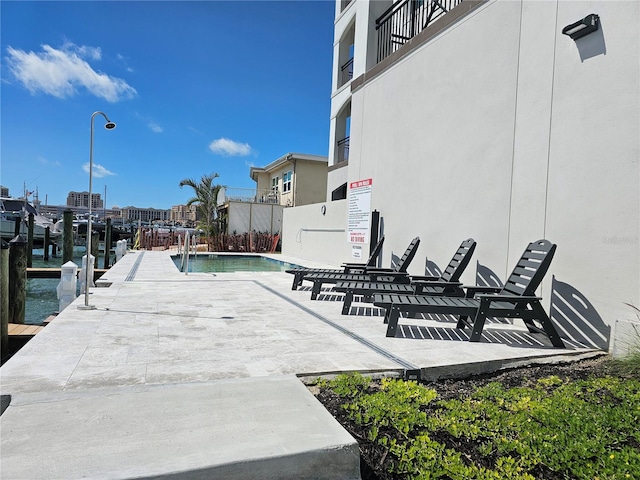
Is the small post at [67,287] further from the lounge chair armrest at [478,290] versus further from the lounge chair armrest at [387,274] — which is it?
the lounge chair armrest at [478,290]

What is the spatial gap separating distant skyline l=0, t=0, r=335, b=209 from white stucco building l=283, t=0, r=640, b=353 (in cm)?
524

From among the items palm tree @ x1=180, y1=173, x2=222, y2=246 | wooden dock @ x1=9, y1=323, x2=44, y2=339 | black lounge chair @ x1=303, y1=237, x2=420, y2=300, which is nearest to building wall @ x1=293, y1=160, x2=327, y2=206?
palm tree @ x1=180, y1=173, x2=222, y2=246

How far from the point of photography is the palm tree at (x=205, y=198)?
89.5ft

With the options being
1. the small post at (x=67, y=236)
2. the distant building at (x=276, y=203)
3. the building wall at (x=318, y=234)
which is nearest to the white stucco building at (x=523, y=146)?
the building wall at (x=318, y=234)

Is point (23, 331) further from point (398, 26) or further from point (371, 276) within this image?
point (398, 26)

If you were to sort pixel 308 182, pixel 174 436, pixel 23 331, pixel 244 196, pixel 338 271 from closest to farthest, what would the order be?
pixel 174 436
pixel 23 331
pixel 338 271
pixel 308 182
pixel 244 196

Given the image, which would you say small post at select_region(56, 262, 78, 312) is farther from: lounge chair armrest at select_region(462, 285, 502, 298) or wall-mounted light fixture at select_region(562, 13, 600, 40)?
wall-mounted light fixture at select_region(562, 13, 600, 40)

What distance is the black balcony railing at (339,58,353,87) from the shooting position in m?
17.1

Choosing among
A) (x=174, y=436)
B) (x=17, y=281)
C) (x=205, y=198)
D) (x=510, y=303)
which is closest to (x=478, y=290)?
(x=510, y=303)

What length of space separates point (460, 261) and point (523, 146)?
74.7 inches

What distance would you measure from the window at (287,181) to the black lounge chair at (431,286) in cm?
2290

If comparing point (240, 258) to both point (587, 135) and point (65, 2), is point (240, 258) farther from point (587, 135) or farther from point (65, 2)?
point (587, 135)

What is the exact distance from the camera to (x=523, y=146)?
5766mm

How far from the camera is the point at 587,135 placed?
4.79 metres
